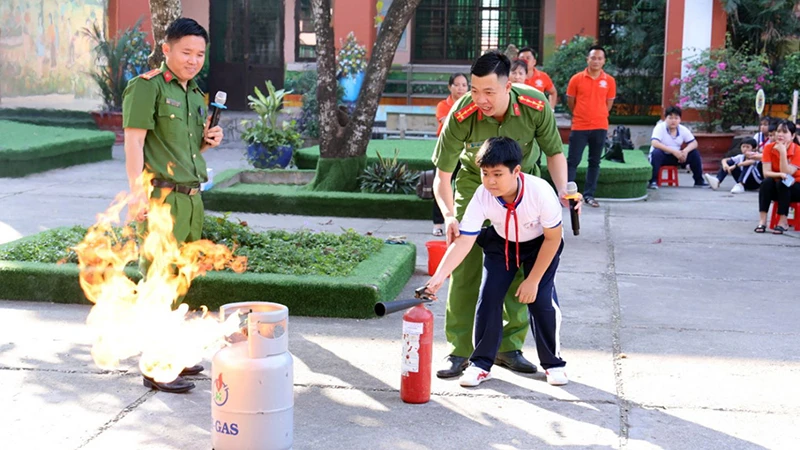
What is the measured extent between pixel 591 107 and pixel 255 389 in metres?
8.49

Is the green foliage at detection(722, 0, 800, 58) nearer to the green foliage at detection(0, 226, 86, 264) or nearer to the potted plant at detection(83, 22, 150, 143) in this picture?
the potted plant at detection(83, 22, 150, 143)

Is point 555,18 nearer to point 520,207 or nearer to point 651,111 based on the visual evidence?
point 651,111

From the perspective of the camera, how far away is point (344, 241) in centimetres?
865

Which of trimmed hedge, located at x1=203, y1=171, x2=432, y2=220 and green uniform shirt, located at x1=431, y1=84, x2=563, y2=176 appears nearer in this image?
green uniform shirt, located at x1=431, y1=84, x2=563, y2=176

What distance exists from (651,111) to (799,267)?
33.7 feet

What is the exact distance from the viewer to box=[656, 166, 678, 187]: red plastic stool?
1484 centimetres

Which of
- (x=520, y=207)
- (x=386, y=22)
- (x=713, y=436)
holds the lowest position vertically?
(x=713, y=436)

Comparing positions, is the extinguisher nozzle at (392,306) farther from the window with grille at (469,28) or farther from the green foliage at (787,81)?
the window with grille at (469,28)

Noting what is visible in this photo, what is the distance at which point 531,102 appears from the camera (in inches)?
224

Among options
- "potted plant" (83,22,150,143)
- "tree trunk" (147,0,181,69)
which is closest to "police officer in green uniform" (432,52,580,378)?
"tree trunk" (147,0,181,69)

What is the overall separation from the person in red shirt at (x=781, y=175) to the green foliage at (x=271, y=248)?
4584 millimetres

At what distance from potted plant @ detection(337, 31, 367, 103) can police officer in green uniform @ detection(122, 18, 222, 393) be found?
13.4 meters

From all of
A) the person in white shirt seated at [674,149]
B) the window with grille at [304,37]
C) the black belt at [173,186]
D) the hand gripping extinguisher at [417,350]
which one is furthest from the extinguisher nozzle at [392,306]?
the window with grille at [304,37]

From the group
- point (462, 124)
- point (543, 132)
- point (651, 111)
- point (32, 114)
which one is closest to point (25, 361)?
point (462, 124)
